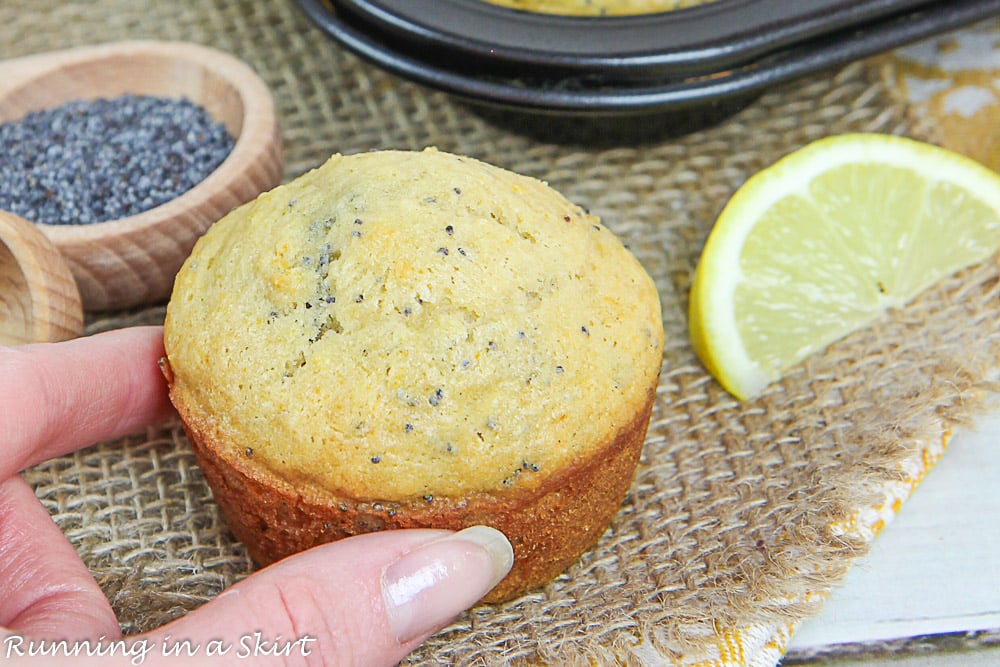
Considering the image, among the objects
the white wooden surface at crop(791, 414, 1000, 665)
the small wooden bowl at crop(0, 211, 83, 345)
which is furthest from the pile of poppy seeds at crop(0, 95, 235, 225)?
the white wooden surface at crop(791, 414, 1000, 665)

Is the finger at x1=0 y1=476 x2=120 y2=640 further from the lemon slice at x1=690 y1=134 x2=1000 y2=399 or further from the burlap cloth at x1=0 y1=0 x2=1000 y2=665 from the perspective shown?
the lemon slice at x1=690 y1=134 x2=1000 y2=399

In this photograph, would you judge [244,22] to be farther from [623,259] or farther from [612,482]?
[612,482]

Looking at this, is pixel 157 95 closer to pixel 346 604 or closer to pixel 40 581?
pixel 40 581

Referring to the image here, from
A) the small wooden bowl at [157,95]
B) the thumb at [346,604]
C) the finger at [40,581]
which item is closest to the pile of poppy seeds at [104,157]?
the small wooden bowl at [157,95]

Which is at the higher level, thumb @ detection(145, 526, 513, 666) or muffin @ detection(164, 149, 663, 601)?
muffin @ detection(164, 149, 663, 601)

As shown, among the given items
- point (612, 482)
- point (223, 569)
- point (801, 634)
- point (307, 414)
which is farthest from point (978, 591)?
point (223, 569)

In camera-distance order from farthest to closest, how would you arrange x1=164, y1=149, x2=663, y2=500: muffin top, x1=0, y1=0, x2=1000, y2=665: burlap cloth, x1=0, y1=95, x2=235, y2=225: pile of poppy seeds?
x1=0, y1=95, x2=235, y2=225: pile of poppy seeds → x1=0, y1=0, x2=1000, y2=665: burlap cloth → x1=164, y1=149, x2=663, y2=500: muffin top
